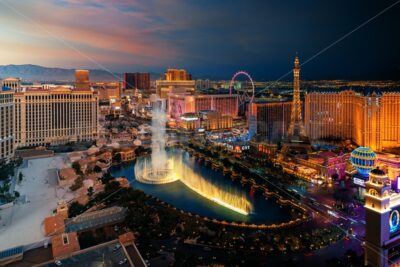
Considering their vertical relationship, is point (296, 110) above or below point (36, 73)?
below

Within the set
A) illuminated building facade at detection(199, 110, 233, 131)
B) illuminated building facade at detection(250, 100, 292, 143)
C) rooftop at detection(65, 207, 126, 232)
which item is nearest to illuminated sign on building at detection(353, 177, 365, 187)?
rooftop at detection(65, 207, 126, 232)

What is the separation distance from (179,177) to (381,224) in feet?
27.7

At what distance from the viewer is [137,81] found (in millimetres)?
50062

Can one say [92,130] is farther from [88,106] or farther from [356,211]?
[356,211]

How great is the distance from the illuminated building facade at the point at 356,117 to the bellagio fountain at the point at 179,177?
28.8 feet

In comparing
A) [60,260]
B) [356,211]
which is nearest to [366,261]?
[356,211]

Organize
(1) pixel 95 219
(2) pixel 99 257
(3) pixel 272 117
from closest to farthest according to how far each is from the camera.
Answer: (2) pixel 99 257
(1) pixel 95 219
(3) pixel 272 117

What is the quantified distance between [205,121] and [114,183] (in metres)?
14.7

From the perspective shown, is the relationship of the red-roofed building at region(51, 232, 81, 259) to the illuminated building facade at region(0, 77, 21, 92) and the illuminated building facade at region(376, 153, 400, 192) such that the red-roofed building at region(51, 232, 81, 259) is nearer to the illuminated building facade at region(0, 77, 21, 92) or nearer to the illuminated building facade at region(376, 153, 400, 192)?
the illuminated building facade at region(376, 153, 400, 192)

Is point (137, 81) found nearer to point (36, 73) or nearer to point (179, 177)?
point (36, 73)

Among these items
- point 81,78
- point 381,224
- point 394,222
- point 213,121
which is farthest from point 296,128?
point 81,78

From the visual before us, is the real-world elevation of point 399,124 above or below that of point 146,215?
above

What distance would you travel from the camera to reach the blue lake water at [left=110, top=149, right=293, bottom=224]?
9738 mm

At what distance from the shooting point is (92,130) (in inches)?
805
